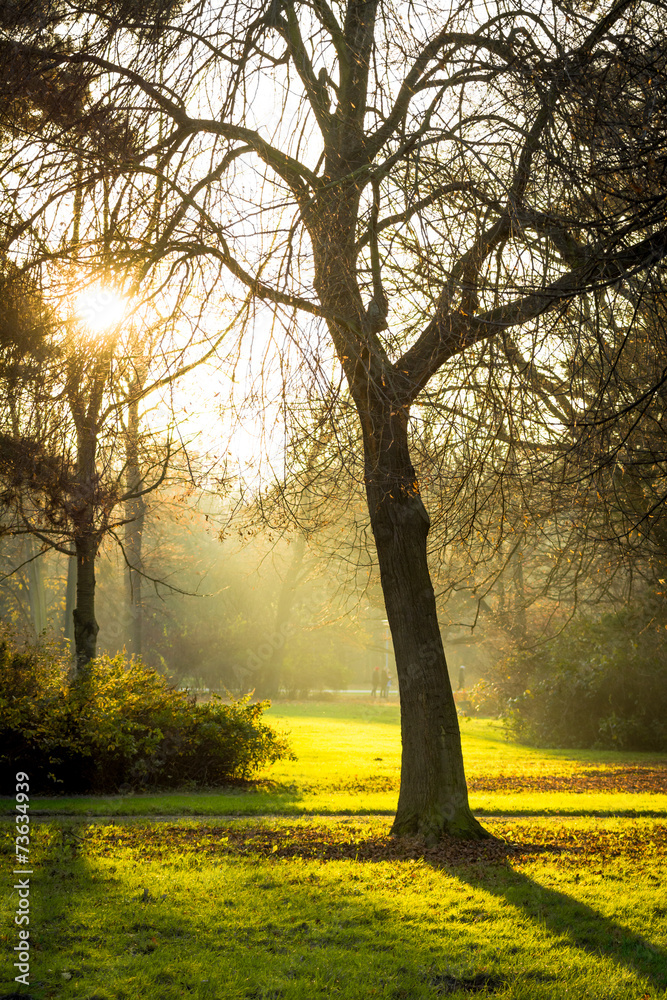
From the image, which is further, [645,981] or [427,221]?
[427,221]

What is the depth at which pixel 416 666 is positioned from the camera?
8.13 metres

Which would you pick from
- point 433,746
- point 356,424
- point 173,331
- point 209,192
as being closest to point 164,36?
point 209,192

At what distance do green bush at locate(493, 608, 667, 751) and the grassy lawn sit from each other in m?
9.38

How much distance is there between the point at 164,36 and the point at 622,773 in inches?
575

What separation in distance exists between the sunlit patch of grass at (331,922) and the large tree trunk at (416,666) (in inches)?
22.9

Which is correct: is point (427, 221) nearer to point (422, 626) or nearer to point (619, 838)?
point (422, 626)

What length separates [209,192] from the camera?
5172mm

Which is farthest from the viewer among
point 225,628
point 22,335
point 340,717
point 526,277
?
point 225,628

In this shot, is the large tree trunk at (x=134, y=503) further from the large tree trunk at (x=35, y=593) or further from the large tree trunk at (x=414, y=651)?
the large tree trunk at (x=35, y=593)

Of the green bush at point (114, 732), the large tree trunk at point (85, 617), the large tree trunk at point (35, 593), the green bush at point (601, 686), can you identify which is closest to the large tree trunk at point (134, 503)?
the large tree trunk at point (85, 617)

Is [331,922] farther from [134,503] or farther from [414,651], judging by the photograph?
[134,503]

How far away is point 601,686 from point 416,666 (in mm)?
13601

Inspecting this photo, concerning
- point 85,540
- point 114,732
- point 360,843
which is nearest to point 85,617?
point 114,732

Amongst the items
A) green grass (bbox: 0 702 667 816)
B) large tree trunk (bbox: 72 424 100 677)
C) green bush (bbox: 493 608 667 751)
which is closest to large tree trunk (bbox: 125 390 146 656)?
large tree trunk (bbox: 72 424 100 677)
